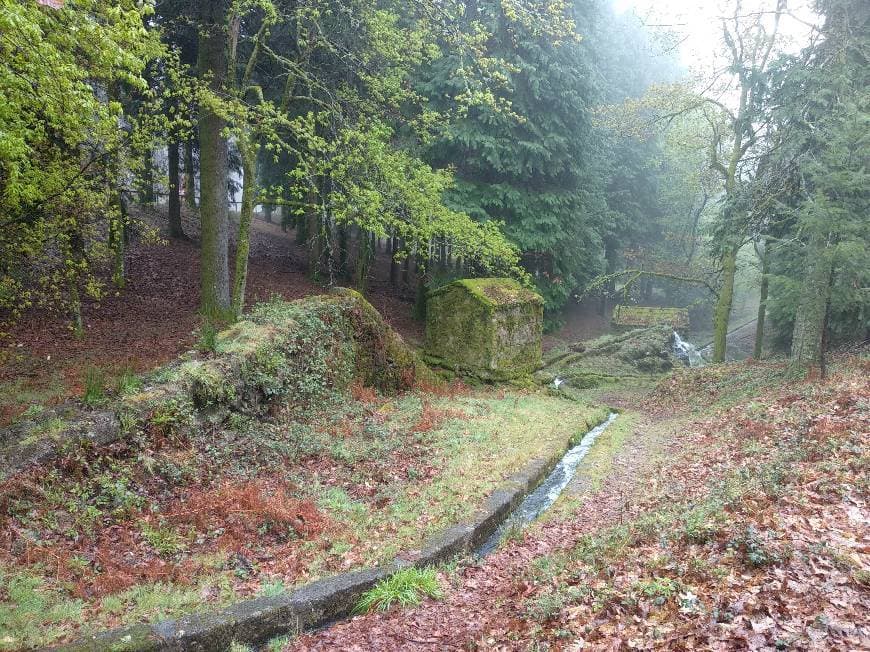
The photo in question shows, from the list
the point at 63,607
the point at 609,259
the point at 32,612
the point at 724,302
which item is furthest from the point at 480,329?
the point at 609,259

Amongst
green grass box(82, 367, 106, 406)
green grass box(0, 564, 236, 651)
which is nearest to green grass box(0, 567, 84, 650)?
green grass box(0, 564, 236, 651)

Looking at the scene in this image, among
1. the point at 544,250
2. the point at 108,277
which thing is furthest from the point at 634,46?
the point at 108,277

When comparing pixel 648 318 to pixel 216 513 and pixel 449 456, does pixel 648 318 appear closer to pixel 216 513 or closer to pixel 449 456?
pixel 449 456

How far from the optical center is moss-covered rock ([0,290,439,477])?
252 inches

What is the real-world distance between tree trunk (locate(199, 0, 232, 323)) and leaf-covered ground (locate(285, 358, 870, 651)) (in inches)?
337

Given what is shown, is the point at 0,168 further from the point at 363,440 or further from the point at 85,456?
the point at 363,440

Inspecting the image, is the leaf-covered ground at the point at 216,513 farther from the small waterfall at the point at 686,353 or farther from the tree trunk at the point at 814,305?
the small waterfall at the point at 686,353

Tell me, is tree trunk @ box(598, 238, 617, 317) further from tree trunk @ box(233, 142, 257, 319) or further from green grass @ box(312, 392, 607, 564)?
tree trunk @ box(233, 142, 257, 319)

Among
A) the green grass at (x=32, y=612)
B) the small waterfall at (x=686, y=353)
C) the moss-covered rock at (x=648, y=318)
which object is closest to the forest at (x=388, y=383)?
the green grass at (x=32, y=612)

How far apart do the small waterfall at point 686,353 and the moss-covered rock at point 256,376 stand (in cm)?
1850

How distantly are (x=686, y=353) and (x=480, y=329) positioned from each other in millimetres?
17109

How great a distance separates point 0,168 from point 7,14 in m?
5.02

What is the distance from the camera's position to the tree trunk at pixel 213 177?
12.0 m

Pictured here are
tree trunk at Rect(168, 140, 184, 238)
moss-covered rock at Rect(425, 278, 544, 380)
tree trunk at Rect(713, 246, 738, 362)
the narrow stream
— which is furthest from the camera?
tree trunk at Rect(713, 246, 738, 362)
